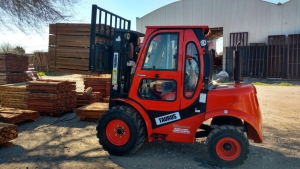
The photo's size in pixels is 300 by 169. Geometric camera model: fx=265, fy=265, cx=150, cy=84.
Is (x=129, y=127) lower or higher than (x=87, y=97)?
lower

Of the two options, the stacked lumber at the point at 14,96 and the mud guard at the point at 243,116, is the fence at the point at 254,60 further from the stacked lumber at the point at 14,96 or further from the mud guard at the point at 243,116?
the mud guard at the point at 243,116

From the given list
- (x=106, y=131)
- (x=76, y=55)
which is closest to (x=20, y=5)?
(x=76, y=55)

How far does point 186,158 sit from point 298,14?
21.6 metres

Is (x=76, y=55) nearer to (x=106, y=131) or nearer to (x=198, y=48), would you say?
(x=106, y=131)

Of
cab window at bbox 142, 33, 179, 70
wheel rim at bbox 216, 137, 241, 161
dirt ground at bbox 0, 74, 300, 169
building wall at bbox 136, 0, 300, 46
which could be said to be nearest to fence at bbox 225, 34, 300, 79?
building wall at bbox 136, 0, 300, 46

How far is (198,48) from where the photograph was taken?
478 centimetres

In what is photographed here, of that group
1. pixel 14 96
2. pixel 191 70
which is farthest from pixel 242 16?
pixel 191 70

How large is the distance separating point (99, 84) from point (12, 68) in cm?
336

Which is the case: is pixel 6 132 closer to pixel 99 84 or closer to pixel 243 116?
pixel 243 116

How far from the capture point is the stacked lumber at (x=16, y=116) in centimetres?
673

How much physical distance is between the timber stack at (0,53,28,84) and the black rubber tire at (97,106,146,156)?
6.55m

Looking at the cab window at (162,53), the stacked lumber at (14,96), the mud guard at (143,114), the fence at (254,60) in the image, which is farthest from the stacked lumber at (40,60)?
the cab window at (162,53)

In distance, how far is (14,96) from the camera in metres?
8.74

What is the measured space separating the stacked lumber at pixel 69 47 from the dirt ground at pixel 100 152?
5.47 ft
